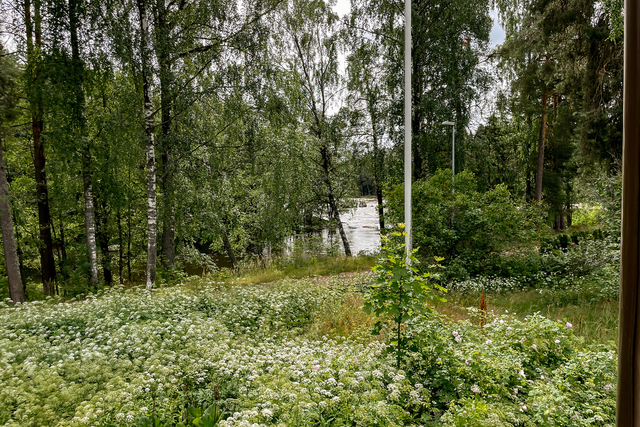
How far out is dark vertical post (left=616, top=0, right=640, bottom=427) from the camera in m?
0.44

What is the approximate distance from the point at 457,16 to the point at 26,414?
13.0 m

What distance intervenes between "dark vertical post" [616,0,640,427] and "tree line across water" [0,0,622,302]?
6486 millimetres

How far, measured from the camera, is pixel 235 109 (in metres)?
9.21

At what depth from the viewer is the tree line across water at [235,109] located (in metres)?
8.05

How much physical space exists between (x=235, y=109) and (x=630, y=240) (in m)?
9.60

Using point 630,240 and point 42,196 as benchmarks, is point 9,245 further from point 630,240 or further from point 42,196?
point 630,240

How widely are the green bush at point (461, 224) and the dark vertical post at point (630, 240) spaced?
27.1 feet

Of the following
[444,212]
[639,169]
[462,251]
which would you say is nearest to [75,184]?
[444,212]

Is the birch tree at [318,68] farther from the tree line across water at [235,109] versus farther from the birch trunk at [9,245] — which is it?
the birch trunk at [9,245]

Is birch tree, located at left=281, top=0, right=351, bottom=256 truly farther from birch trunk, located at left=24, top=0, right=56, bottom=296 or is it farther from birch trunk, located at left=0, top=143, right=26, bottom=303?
birch trunk, located at left=0, top=143, right=26, bottom=303

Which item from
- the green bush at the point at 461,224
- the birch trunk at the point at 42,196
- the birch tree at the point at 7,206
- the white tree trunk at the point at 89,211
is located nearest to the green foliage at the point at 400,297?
the green bush at the point at 461,224

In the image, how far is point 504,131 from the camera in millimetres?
20531

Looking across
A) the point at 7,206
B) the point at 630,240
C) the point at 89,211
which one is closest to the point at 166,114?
the point at 89,211

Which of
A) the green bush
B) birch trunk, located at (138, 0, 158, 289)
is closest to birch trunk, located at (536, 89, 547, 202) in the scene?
the green bush
